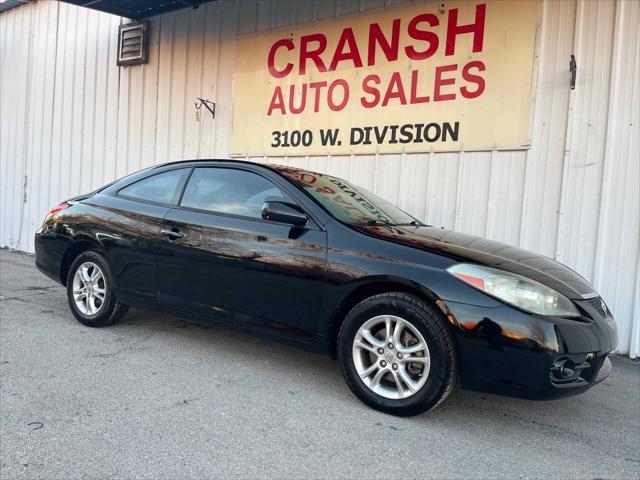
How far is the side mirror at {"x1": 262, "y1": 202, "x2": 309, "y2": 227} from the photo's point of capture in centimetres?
342

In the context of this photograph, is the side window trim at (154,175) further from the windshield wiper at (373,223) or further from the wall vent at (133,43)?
the wall vent at (133,43)

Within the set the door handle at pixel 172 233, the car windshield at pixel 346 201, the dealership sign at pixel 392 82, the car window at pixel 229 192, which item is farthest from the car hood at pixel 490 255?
the dealership sign at pixel 392 82

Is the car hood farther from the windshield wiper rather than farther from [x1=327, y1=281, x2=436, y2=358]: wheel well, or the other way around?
[x1=327, y1=281, x2=436, y2=358]: wheel well

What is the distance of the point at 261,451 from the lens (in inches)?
103

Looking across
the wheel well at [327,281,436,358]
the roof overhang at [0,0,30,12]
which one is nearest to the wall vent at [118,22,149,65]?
the roof overhang at [0,0,30,12]

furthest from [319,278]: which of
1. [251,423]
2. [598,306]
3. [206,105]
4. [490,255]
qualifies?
[206,105]

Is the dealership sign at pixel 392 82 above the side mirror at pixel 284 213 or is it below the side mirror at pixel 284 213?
above

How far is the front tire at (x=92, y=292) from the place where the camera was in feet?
14.8

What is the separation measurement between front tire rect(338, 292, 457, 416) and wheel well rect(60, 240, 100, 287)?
274 centimetres

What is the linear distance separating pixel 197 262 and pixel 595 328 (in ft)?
8.85

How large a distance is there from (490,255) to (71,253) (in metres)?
3.77

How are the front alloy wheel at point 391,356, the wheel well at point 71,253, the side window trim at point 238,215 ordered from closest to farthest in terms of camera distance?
the front alloy wheel at point 391,356 < the side window trim at point 238,215 < the wheel well at point 71,253

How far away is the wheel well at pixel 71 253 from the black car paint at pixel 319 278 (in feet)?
0.12

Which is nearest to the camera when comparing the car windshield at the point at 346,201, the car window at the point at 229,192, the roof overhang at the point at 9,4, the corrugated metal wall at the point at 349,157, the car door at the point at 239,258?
the car door at the point at 239,258
